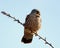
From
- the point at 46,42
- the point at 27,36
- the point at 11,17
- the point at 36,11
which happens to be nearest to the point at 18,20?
the point at 11,17

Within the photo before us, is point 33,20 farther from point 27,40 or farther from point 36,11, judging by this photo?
point 36,11

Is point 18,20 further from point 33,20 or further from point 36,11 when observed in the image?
point 36,11

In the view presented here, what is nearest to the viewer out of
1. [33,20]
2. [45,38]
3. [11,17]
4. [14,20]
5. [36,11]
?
[11,17]

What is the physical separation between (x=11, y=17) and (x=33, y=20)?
1.96 m

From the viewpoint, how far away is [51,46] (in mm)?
2801

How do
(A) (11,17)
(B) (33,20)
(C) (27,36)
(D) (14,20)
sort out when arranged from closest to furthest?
(A) (11,17) < (D) (14,20) < (B) (33,20) < (C) (27,36)

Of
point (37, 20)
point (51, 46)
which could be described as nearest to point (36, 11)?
point (37, 20)

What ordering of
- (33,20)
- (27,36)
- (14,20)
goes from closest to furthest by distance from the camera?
1. (14,20)
2. (33,20)
3. (27,36)

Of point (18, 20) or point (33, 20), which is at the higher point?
point (18, 20)

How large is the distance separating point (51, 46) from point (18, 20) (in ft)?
2.35

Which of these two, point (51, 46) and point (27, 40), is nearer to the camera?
point (51, 46)

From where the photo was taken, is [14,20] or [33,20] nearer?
[14,20]

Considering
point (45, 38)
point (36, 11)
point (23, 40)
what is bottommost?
point (23, 40)

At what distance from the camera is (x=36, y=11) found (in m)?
5.55
